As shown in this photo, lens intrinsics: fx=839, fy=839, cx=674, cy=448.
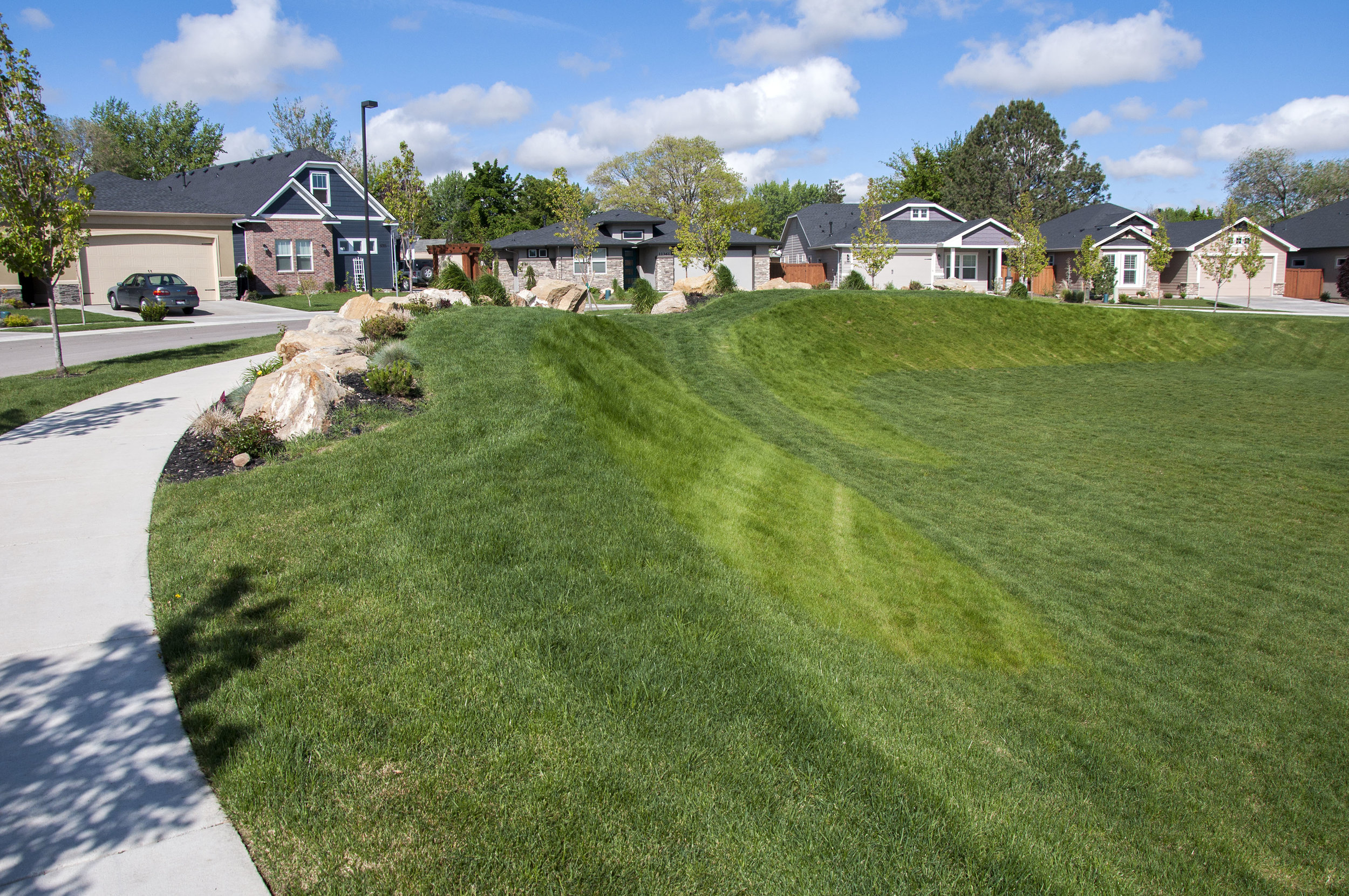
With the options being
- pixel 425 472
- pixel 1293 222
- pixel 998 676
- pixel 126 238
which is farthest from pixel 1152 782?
pixel 1293 222

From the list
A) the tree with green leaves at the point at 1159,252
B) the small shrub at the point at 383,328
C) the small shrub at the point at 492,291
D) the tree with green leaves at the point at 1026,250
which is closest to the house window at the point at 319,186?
the small shrub at the point at 492,291

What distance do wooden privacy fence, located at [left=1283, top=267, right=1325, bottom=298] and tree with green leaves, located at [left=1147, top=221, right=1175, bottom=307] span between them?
7676 millimetres

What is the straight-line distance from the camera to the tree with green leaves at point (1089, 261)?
43.9 metres

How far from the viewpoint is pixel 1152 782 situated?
5145mm

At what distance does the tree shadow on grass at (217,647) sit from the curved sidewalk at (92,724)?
0.25 ft

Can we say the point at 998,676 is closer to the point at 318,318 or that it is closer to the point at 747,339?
the point at 318,318

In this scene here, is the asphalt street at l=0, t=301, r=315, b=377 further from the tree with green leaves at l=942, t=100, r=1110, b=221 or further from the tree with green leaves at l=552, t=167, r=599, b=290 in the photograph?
the tree with green leaves at l=942, t=100, r=1110, b=221

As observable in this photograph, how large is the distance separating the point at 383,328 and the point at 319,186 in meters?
36.0

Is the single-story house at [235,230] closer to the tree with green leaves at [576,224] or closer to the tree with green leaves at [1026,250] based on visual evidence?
the tree with green leaves at [576,224]

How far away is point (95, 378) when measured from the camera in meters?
13.8

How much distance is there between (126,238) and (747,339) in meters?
29.5

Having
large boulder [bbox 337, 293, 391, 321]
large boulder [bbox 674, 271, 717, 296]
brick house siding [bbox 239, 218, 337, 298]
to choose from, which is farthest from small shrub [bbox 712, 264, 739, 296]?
brick house siding [bbox 239, 218, 337, 298]

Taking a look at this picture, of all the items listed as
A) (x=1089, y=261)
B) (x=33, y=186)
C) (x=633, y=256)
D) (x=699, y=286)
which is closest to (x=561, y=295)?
(x=699, y=286)

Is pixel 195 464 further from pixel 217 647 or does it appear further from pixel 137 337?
pixel 137 337
